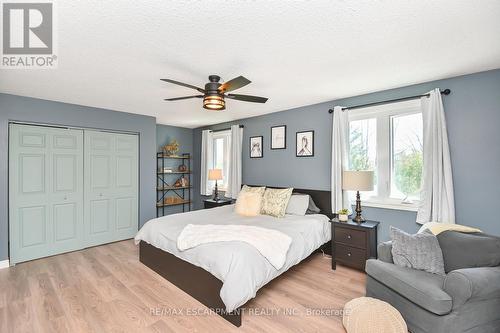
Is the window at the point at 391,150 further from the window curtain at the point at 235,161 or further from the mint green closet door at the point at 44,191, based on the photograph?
the mint green closet door at the point at 44,191

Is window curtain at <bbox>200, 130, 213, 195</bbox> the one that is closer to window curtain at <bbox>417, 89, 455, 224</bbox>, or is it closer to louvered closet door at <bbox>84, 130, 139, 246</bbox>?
louvered closet door at <bbox>84, 130, 139, 246</bbox>

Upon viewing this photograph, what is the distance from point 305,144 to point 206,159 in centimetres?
267

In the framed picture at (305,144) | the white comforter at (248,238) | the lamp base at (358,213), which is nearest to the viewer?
the white comforter at (248,238)

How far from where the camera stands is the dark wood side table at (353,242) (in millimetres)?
2943

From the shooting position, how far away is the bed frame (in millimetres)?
2203

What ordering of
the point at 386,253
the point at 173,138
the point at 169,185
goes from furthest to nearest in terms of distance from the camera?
1. the point at 173,138
2. the point at 169,185
3. the point at 386,253

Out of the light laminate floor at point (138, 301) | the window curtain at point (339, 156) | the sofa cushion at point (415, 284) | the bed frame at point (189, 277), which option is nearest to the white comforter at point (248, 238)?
the bed frame at point (189, 277)

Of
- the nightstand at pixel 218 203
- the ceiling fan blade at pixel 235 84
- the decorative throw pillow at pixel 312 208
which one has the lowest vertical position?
the nightstand at pixel 218 203

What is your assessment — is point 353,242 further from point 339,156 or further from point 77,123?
point 77,123

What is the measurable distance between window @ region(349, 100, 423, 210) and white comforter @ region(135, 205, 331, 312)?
972 millimetres

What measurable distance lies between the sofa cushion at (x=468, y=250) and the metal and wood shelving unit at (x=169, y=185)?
510 cm

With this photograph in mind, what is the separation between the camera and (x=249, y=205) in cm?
370

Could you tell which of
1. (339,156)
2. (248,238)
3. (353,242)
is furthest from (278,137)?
(248,238)

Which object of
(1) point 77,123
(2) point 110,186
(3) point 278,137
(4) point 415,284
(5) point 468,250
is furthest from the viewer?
(3) point 278,137
